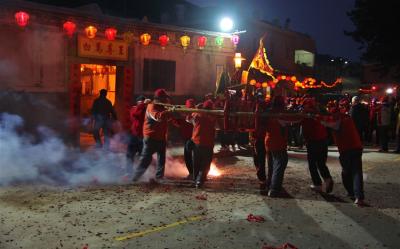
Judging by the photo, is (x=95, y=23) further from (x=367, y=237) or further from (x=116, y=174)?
(x=367, y=237)

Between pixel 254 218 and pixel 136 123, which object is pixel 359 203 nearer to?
pixel 254 218

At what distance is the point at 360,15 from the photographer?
1108 inches

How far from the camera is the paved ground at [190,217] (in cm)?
554

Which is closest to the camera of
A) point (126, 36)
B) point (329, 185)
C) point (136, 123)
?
point (329, 185)

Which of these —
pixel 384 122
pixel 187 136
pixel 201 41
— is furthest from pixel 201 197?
pixel 384 122

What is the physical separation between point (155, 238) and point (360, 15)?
27.0 m

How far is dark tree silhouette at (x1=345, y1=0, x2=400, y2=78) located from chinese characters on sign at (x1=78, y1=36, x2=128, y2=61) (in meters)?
19.6

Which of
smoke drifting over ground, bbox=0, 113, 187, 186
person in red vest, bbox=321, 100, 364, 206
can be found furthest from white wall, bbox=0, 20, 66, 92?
person in red vest, bbox=321, 100, 364, 206

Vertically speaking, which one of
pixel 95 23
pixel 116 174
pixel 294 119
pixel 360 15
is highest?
pixel 360 15

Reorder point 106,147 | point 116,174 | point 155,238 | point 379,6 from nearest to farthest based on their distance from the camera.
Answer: point 155,238
point 116,174
point 106,147
point 379,6

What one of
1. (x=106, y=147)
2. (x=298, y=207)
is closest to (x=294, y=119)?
(x=298, y=207)

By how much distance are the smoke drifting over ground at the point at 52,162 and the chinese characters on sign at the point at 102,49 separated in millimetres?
2898

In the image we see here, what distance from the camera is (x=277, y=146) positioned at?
8.16m

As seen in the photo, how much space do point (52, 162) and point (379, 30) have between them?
24342 mm
